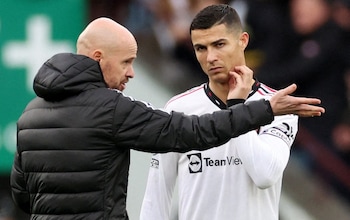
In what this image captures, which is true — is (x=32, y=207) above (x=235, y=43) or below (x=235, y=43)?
below

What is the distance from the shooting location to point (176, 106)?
6699 mm

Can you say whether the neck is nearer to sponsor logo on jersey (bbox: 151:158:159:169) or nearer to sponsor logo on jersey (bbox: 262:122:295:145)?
sponsor logo on jersey (bbox: 262:122:295:145)

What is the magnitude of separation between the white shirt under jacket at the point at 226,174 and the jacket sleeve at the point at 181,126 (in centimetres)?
47

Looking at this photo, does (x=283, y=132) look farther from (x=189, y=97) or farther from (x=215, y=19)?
(x=215, y=19)

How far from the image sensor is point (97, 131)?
5.84 meters

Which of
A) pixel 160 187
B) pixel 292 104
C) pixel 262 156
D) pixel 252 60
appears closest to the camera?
pixel 292 104

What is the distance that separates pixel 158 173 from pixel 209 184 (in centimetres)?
33

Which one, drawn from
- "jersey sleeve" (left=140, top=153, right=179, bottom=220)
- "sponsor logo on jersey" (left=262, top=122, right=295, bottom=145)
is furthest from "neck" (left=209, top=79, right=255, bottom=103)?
"jersey sleeve" (left=140, top=153, right=179, bottom=220)

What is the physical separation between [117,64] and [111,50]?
78mm

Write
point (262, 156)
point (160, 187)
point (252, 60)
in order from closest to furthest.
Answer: point (262, 156) < point (160, 187) < point (252, 60)

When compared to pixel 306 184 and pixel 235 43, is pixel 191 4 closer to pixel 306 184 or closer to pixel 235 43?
pixel 306 184

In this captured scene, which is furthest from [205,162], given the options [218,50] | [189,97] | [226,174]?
[218,50]

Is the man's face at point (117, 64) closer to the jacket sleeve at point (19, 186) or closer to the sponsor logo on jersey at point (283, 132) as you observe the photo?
the jacket sleeve at point (19, 186)

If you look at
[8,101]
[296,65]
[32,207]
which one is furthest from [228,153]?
[8,101]
